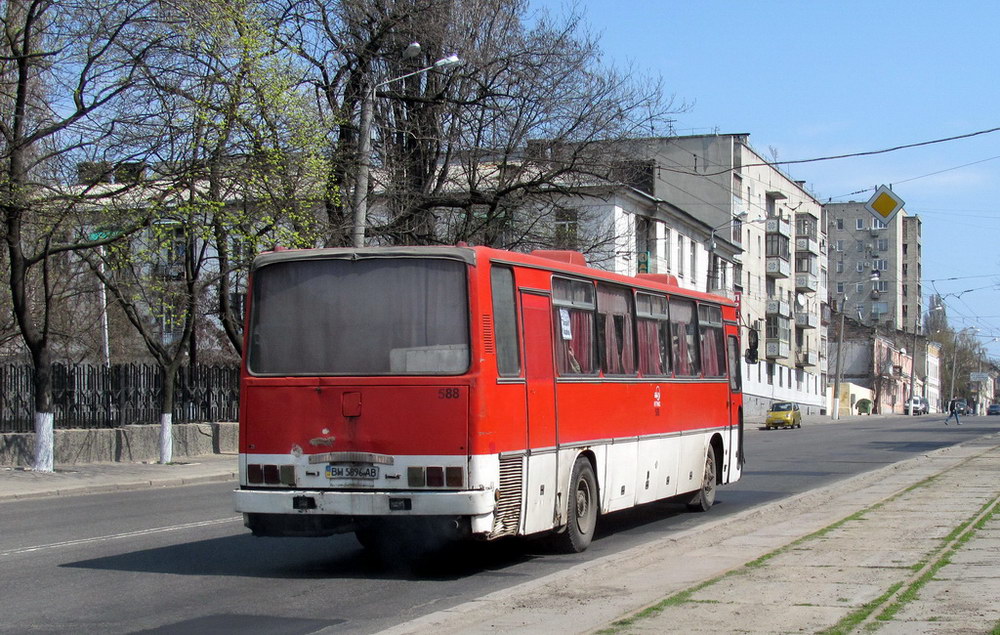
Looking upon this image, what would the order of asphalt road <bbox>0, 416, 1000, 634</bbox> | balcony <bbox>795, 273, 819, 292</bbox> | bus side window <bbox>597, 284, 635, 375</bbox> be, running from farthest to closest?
balcony <bbox>795, 273, 819, 292</bbox> < bus side window <bbox>597, 284, 635, 375</bbox> < asphalt road <bbox>0, 416, 1000, 634</bbox>

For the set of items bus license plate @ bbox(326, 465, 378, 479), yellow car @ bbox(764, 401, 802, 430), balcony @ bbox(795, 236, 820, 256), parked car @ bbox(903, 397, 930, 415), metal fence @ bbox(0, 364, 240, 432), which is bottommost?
parked car @ bbox(903, 397, 930, 415)

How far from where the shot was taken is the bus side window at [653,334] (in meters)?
14.3

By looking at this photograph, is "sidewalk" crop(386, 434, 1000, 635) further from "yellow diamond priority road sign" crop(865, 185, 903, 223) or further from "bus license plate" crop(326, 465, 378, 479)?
"yellow diamond priority road sign" crop(865, 185, 903, 223)

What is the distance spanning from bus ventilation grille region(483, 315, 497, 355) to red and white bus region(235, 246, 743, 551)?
0.02 meters

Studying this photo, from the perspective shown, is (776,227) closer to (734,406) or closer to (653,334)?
(734,406)

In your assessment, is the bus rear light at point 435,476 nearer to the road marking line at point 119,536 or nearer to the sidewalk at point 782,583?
the sidewalk at point 782,583

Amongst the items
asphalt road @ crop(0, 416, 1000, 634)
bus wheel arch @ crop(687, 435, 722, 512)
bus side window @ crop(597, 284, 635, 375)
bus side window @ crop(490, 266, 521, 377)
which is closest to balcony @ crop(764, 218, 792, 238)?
bus wheel arch @ crop(687, 435, 722, 512)

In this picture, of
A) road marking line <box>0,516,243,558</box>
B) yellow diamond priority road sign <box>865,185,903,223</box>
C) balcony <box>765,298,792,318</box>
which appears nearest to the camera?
road marking line <box>0,516,243,558</box>

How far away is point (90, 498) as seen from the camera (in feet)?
66.1

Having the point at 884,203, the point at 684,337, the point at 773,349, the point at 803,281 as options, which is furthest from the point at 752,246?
the point at 684,337

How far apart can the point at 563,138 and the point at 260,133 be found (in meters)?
9.67

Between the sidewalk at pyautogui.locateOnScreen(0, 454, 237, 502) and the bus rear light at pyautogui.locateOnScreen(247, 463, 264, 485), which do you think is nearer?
the bus rear light at pyautogui.locateOnScreen(247, 463, 264, 485)

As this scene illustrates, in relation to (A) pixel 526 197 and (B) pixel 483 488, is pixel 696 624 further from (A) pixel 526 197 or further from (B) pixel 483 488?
(A) pixel 526 197

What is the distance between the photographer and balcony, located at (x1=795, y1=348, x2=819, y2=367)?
9331cm
